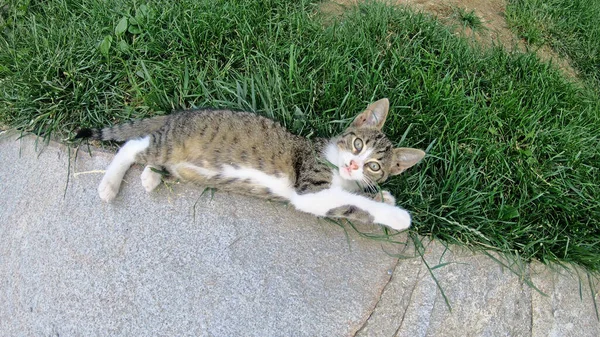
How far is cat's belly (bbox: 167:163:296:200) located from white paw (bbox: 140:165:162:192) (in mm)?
113

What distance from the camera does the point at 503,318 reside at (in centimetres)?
252

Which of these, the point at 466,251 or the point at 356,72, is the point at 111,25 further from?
the point at 466,251

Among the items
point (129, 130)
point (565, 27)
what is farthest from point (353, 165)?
point (565, 27)

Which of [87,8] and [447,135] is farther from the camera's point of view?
[87,8]

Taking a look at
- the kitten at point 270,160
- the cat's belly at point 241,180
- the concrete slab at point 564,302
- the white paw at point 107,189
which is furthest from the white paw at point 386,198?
the white paw at point 107,189

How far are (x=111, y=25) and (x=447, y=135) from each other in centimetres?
251

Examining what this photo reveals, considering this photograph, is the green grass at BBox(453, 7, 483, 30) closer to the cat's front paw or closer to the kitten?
the kitten

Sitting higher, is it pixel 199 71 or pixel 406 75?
pixel 406 75

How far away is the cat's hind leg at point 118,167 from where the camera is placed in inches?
103

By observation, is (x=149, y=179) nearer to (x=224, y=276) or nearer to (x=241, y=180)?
(x=241, y=180)

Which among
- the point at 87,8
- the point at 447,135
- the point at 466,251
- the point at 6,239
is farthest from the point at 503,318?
the point at 87,8

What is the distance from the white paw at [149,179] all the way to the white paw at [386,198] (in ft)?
4.41

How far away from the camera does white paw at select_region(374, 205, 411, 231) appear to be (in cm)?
247

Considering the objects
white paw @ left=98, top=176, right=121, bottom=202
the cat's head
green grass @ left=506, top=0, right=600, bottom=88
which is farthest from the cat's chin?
green grass @ left=506, top=0, right=600, bottom=88
